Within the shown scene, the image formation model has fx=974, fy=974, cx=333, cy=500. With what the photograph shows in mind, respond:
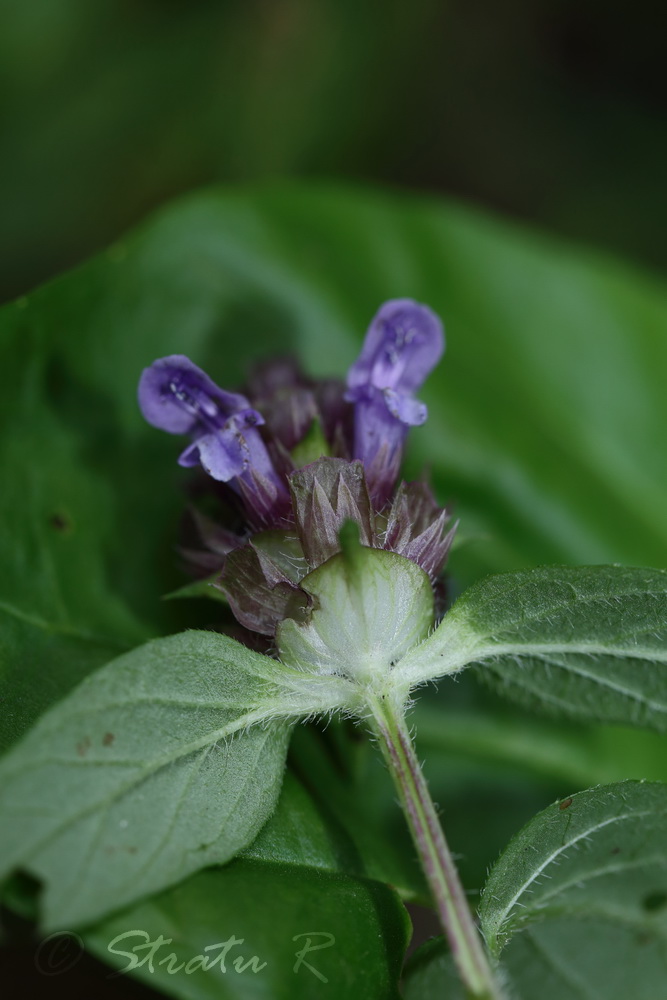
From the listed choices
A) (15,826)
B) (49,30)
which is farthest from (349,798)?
(49,30)

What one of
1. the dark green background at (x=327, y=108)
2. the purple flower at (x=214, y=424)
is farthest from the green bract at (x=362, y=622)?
the dark green background at (x=327, y=108)

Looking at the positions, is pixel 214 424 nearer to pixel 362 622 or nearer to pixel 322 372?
pixel 362 622

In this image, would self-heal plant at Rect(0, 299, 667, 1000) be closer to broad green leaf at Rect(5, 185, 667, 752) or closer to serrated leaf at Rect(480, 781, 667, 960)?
serrated leaf at Rect(480, 781, 667, 960)

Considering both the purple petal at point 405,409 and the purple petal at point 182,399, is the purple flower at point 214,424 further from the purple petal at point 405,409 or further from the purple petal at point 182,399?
the purple petal at point 405,409

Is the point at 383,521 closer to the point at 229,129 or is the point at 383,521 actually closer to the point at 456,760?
the point at 456,760

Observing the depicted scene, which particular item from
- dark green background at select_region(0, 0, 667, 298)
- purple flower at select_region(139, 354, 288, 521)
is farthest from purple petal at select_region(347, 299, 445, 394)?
dark green background at select_region(0, 0, 667, 298)

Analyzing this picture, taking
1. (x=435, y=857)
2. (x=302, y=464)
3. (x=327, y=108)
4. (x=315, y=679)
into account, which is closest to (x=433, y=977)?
(x=435, y=857)
